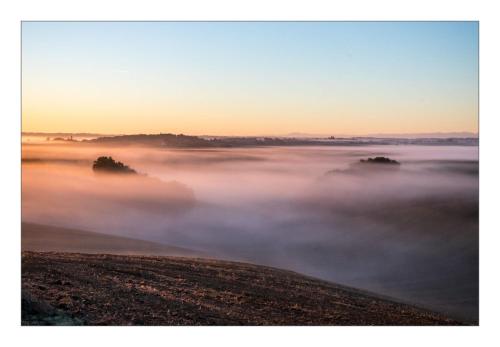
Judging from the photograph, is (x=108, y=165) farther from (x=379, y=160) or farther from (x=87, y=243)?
(x=379, y=160)

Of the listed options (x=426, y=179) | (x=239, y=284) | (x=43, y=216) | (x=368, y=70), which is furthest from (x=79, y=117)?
(x=426, y=179)

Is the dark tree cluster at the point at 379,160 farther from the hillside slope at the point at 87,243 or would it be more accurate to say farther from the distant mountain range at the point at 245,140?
the hillside slope at the point at 87,243

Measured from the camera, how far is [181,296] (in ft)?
26.3

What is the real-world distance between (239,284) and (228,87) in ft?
9.63

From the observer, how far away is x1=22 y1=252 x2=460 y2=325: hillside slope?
7.46 metres

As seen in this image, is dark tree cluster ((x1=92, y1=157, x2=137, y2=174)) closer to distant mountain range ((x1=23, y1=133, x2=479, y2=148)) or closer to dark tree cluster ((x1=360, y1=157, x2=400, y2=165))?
distant mountain range ((x1=23, y1=133, x2=479, y2=148))

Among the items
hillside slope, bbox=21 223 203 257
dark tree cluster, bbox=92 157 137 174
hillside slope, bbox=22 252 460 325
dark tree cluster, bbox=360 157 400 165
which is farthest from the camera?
dark tree cluster, bbox=360 157 400 165

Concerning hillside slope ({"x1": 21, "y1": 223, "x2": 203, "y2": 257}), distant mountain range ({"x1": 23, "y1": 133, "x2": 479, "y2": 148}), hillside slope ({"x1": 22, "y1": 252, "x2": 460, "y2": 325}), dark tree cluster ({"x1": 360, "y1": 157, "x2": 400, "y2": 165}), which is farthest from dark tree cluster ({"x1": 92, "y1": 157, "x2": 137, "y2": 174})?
dark tree cluster ({"x1": 360, "y1": 157, "x2": 400, "y2": 165})

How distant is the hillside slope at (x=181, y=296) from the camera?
7457 mm

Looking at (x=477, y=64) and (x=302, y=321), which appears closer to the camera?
(x=302, y=321)
